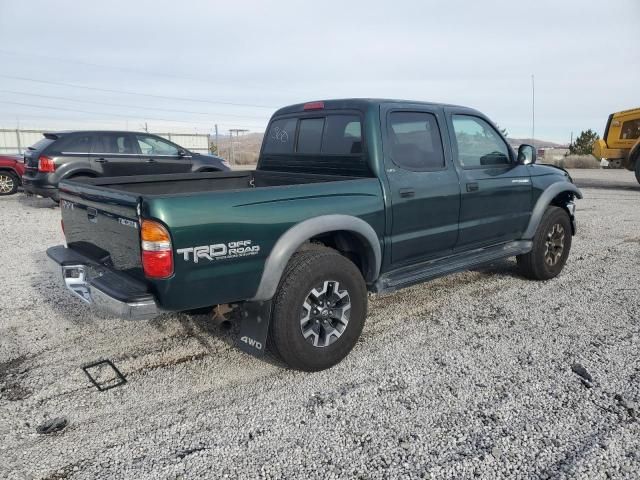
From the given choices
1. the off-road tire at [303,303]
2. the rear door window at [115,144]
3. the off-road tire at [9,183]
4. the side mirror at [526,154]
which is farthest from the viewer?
the off-road tire at [9,183]

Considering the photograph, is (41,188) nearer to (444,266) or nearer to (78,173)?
(78,173)

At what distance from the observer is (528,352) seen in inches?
145

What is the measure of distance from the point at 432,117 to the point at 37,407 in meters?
3.63

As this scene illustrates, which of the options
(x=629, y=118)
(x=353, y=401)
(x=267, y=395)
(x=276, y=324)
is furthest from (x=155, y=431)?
(x=629, y=118)

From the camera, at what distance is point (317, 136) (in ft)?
14.1

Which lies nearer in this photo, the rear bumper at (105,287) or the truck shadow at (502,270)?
the rear bumper at (105,287)

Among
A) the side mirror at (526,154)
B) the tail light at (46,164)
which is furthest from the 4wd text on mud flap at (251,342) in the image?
the tail light at (46,164)

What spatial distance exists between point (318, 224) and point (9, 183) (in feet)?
40.0

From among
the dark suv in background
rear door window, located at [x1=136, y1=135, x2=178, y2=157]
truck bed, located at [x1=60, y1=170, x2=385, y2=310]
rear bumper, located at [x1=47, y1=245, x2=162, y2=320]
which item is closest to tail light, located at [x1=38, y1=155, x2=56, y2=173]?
the dark suv in background

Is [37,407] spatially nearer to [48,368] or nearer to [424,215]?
[48,368]

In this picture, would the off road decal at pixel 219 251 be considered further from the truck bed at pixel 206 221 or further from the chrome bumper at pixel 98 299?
the chrome bumper at pixel 98 299

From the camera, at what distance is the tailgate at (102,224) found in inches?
112

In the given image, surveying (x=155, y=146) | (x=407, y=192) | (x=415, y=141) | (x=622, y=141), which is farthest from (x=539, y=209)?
(x=622, y=141)

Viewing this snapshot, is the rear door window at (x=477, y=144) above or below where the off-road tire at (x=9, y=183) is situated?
above
